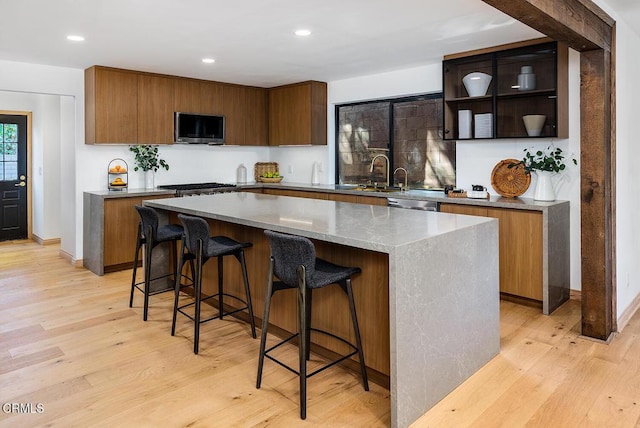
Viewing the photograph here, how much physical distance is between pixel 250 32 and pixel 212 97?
237 centimetres

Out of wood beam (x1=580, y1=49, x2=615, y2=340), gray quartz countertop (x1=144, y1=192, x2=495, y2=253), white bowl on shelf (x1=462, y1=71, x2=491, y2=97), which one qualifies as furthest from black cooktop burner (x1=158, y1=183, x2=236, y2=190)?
wood beam (x1=580, y1=49, x2=615, y2=340)

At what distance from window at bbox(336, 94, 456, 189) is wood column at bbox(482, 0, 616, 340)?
1908 mm

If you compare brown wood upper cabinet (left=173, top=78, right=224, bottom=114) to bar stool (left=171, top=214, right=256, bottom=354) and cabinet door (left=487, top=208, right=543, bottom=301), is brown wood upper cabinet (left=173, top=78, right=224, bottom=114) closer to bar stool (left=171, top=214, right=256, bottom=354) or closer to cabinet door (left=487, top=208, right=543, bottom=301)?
bar stool (left=171, top=214, right=256, bottom=354)

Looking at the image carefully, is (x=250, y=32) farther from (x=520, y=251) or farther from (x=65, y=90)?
(x=520, y=251)

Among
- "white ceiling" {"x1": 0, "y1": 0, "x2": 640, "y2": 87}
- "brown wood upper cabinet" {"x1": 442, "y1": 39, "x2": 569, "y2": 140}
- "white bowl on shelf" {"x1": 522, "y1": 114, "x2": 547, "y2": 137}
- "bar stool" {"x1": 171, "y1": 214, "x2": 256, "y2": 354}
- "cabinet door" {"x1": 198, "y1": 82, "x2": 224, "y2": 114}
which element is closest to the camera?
"bar stool" {"x1": 171, "y1": 214, "x2": 256, "y2": 354}

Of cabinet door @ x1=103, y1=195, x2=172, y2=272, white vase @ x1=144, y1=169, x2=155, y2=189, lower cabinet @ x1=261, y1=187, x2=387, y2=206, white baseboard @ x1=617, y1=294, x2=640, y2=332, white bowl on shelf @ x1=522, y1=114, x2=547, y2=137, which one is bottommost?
white baseboard @ x1=617, y1=294, x2=640, y2=332

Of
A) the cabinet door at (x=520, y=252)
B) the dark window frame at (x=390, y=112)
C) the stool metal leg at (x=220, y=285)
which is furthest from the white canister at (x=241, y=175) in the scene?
the cabinet door at (x=520, y=252)

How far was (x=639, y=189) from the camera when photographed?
12.3 feet

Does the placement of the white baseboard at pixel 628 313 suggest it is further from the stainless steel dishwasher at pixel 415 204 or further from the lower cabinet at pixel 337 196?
the lower cabinet at pixel 337 196

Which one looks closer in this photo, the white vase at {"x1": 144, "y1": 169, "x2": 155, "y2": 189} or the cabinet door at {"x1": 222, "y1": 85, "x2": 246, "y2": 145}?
the white vase at {"x1": 144, "y1": 169, "x2": 155, "y2": 189}

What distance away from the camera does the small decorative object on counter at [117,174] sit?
17.4 ft

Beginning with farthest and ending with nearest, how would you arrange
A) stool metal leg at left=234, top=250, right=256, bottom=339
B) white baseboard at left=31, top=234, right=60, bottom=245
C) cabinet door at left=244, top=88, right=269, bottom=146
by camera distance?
white baseboard at left=31, top=234, right=60, bottom=245 → cabinet door at left=244, top=88, right=269, bottom=146 → stool metal leg at left=234, top=250, right=256, bottom=339

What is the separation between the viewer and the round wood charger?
4238 mm

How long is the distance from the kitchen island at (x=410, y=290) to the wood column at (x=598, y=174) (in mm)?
806
